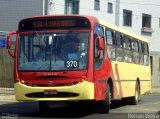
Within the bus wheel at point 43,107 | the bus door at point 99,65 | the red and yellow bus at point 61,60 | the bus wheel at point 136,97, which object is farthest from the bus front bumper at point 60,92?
the bus wheel at point 136,97

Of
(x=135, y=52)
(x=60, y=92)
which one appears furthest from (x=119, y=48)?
(x=60, y=92)

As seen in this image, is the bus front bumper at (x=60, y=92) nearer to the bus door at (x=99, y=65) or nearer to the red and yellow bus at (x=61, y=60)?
the red and yellow bus at (x=61, y=60)

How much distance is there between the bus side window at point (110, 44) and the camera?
18.1m

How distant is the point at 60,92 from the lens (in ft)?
51.9

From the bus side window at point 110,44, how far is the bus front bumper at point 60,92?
2.49 meters

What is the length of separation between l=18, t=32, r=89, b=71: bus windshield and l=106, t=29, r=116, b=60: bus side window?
2031 mm

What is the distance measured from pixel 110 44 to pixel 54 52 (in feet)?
9.67

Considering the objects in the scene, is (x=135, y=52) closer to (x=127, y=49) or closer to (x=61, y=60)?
(x=127, y=49)

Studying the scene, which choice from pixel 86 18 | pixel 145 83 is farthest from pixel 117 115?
pixel 145 83

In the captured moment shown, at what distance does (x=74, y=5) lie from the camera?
38.6m

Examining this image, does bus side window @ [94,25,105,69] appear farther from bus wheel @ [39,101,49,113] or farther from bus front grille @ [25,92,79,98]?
bus wheel @ [39,101,49,113]

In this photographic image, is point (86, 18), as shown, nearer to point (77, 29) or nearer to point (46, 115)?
point (77, 29)

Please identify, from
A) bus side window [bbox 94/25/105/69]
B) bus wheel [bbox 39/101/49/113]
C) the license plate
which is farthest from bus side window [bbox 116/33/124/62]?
the license plate

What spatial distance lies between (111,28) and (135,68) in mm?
4221
